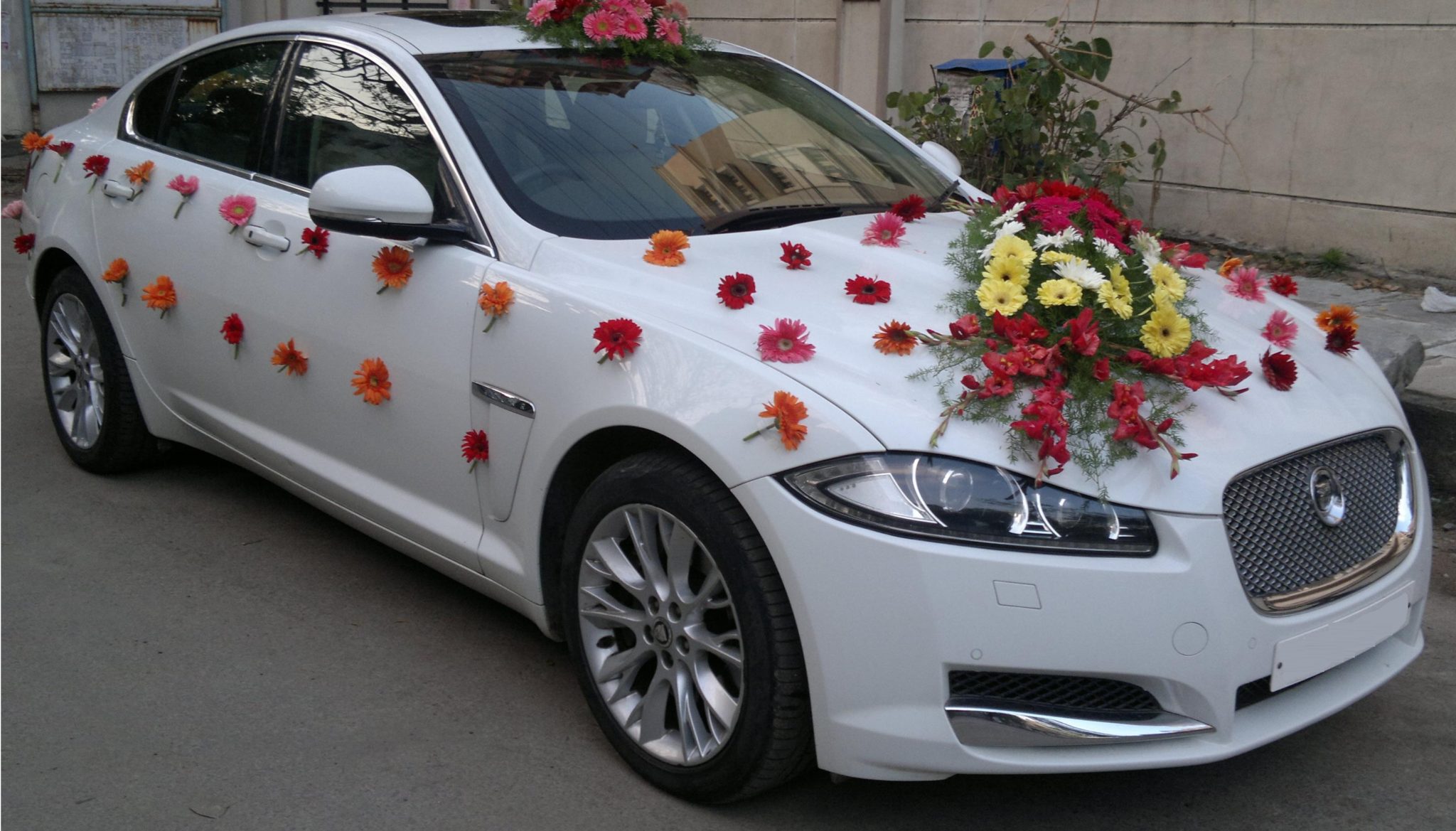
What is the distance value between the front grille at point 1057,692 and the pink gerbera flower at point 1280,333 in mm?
1085

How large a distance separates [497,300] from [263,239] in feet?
3.80

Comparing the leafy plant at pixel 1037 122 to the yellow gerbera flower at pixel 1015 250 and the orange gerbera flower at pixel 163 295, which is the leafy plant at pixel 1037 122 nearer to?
the yellow gerbera flower at pixel 1015 250

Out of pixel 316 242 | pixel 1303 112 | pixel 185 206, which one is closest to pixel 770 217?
pixel 316 242

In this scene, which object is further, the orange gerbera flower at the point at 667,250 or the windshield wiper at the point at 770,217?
the windshield wiper at the point at 770,217

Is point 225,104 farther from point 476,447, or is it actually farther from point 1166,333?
point 1166,333

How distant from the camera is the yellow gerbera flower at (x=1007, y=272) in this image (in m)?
3.14

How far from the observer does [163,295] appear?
449cm

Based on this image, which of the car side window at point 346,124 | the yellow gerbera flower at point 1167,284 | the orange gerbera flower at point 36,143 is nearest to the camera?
the yellow gerbera flower at point 1167,284

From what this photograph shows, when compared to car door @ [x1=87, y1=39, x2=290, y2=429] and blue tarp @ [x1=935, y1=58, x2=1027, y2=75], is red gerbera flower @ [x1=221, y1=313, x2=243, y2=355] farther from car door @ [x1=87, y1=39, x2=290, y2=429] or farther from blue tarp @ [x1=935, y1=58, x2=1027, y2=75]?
blue tarp @ [x1=935, y1=58, x2=1027, y2=75]

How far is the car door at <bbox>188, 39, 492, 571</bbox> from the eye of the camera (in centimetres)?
355

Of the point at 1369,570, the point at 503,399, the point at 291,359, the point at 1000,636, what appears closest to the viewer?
the point at 1000,636

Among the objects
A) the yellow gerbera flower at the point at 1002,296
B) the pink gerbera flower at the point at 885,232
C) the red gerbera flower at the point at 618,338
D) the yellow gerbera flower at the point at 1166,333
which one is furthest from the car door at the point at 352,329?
the yellow gerbera flower at the point at 1166,333

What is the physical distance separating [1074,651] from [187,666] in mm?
2385

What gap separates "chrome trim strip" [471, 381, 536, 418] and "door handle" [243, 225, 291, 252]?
1013mm
